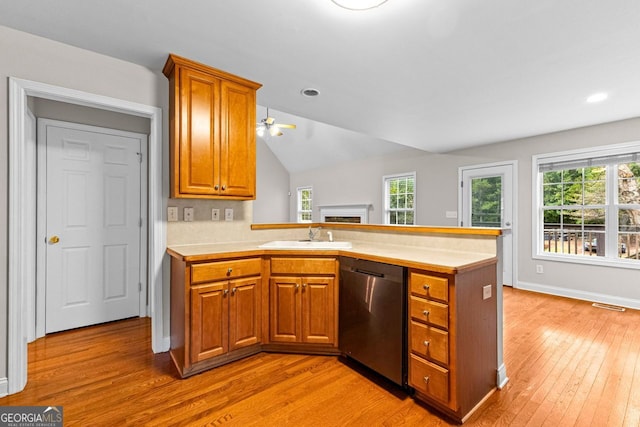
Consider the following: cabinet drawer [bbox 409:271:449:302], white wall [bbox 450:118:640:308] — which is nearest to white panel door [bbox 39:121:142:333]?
cabinet drawer [bbox 409:271:449:302]

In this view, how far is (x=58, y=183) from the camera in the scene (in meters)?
2.81

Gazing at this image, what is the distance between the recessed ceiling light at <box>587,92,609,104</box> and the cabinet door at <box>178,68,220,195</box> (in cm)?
357

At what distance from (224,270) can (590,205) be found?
471cm

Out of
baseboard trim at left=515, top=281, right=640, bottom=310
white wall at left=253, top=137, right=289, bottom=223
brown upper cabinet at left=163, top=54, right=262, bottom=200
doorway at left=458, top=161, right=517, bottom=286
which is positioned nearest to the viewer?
brown upper cabinet at left=163, top=54, right=262, bottom=200

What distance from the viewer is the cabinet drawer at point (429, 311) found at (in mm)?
1649

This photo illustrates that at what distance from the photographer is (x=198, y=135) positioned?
240 cm

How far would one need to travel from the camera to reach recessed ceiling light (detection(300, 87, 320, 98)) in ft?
9.42

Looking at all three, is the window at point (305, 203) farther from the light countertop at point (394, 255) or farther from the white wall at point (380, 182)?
the light countertop at point (394, 255)

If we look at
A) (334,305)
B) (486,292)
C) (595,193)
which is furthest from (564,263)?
(334,305)

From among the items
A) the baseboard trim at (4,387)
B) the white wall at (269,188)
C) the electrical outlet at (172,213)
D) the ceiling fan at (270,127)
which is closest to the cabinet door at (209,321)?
the electrical outlet at (172,213)

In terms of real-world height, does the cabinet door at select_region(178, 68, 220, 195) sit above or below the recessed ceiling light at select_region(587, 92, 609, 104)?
below

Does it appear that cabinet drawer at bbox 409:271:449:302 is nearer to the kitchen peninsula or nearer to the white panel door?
the kitchen peninsula

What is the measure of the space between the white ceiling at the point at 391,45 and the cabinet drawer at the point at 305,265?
154 centimetres

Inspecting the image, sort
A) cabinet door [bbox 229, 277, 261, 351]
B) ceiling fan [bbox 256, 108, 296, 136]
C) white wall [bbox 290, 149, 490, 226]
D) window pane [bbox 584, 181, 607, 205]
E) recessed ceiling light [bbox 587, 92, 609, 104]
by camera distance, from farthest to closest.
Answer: white wall [bbox 290, 149, 490, 226] < ceiling fan [bbox 256, 108, 296, 136] < window pane [bbox 584, 181, 607, 205] < recessed ceiling light [bbox 587, 92, 609, 104] < cabinet door [bbox 229, 277, 261, 351]
